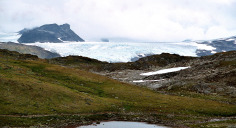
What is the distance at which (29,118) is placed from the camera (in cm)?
3419

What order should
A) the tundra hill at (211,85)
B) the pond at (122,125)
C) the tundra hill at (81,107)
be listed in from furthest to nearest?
the tundra hill at (211,85), the pond at (122,125), the tundra hill at (81,107)

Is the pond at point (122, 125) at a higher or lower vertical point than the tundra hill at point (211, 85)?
lower

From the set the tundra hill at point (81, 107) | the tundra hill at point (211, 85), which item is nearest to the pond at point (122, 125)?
the tundra hill at point (81, 107)

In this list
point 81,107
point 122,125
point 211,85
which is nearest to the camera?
point 122,125

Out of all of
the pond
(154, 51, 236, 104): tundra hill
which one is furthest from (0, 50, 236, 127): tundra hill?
(154, 51, 236, 104): tundra hill

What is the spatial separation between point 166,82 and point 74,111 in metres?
54.6

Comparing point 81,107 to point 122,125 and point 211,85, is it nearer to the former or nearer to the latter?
point 122,125

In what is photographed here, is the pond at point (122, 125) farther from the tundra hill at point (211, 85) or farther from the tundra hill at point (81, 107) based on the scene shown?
the tundra hill at point (211, 85)

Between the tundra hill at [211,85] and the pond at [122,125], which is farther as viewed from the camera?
the tundra hill at [211,85]

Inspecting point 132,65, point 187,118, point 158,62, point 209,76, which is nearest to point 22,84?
point 187,118

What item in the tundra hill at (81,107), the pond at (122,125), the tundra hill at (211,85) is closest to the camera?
the tundra hill at (81,107)

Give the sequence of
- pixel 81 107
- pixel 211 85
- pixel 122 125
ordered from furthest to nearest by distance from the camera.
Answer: pixel 211 85, pixel 81 107, pixel 122 125

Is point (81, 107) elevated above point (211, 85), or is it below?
below

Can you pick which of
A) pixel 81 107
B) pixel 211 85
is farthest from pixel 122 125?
pixel 211 85
